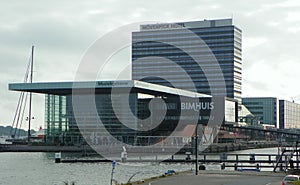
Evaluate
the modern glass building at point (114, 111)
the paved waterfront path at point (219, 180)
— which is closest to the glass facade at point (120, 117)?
the modern glass building at point (114, 111)

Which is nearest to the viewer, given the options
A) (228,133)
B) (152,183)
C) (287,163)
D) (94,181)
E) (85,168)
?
(152,183)

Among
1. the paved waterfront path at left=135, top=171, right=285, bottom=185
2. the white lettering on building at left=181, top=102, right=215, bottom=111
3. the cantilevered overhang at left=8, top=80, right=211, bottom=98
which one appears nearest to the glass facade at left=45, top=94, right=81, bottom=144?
the cantilevered overhang at left=8, top=80, right=211, bottom=98

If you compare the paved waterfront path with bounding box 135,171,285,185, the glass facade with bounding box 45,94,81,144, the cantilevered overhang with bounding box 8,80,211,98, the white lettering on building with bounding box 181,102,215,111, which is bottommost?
the paved waterfront path with bounding box 135,171,285,185

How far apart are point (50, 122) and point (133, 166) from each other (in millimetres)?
60271

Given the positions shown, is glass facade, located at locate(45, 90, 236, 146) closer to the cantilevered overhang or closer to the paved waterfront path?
the cantilevered overhang

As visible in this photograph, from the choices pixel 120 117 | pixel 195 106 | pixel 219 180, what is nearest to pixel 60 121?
pixel 120 117

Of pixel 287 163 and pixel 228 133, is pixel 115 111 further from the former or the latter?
pixel 287 163

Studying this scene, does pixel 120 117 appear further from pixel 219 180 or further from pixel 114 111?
pixel 219 180

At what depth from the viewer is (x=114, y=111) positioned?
11700 cm

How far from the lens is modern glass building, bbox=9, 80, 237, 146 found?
383 feet

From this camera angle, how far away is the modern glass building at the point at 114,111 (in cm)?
11681

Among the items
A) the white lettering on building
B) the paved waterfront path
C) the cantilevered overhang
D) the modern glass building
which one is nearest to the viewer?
the paved waterfront path

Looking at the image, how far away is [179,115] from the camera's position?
416ft

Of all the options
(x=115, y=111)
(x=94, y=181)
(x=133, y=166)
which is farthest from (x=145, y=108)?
(x=94, y=181)
